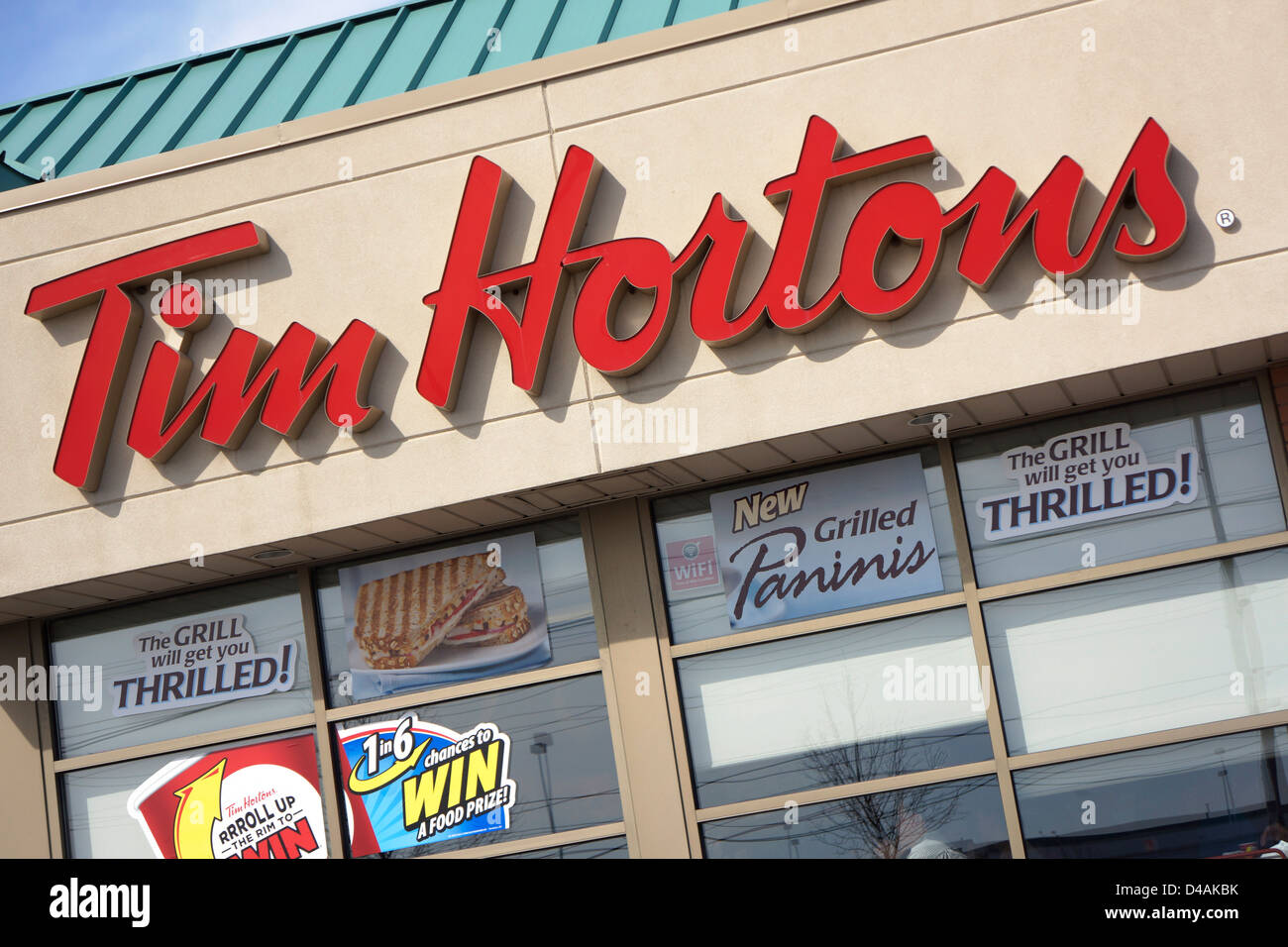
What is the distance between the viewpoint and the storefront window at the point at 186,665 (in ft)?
24.4

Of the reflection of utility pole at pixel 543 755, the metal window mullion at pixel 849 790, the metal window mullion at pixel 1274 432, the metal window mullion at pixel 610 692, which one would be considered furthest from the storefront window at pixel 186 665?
the metal window mullion at pixel 1274 432

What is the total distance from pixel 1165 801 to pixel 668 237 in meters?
4.14

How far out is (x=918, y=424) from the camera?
21.4 ft

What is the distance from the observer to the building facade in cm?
615

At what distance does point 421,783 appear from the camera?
7.10 metres

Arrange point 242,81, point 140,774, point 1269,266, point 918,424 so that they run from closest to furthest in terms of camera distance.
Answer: point 1269,266
point 918,424
point 140,774
point 242,81

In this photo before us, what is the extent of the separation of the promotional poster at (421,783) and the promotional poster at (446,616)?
32cm

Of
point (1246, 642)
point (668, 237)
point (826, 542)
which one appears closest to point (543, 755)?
point (826, 542)

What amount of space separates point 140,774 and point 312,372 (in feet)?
9.72

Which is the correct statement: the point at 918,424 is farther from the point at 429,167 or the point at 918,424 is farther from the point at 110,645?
the point at 110,645

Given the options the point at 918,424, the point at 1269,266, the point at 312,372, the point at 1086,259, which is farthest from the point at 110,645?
the point at 1269,266

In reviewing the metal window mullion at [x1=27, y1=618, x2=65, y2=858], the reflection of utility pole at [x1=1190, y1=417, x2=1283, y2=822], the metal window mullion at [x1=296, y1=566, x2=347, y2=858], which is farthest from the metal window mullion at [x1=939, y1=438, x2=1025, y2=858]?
the metal window mullion at [x1=27, y1=618, x2=65, y2=858]

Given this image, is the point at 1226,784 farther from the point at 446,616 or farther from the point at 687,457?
the point at 446,616

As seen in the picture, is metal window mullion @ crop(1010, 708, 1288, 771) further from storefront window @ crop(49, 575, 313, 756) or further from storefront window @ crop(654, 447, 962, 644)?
storefront window @ crop(49, 575, 313, 756)
